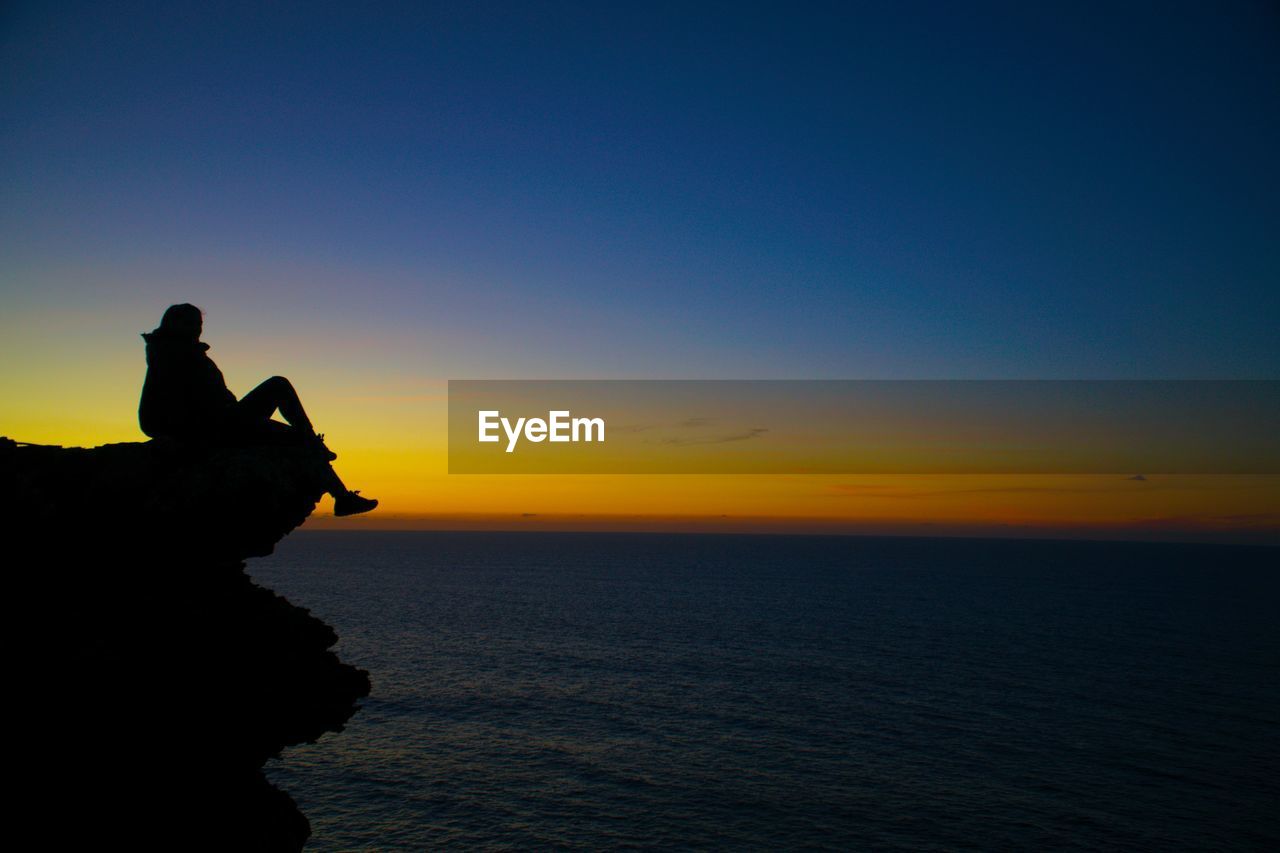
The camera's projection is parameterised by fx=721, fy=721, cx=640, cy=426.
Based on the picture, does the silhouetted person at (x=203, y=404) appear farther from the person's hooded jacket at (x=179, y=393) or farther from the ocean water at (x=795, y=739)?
the ocean water at (x=795, y=739)

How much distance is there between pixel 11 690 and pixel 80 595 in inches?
51.9

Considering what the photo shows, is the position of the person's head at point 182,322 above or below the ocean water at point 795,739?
above

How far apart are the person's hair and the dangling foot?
3391 mm

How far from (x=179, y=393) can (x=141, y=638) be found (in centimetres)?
337

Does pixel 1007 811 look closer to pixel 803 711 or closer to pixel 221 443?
pixel 803 711

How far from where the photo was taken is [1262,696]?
69125mm

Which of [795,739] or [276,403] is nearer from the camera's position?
[276,403]

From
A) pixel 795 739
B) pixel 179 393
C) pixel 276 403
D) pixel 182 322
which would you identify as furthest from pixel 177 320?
pixel 795 739

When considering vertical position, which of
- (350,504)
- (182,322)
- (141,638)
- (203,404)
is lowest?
(141,638)

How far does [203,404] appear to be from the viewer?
33.6 feet

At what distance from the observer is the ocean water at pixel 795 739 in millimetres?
40125

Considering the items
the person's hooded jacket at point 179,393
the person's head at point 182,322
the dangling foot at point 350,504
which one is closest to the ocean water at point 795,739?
the dangling foot at point 350,504

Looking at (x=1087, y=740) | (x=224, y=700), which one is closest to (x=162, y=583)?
(x=224, y=700)

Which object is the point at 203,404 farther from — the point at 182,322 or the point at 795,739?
the point at 795,739
